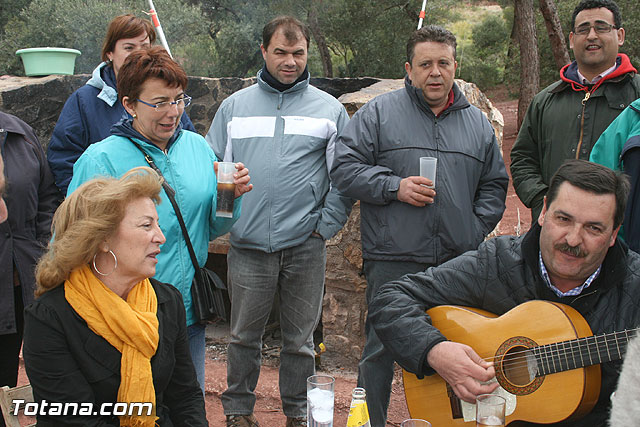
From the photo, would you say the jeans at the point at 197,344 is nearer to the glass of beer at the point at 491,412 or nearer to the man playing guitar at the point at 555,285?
the man playing guitar at the point at 555,285

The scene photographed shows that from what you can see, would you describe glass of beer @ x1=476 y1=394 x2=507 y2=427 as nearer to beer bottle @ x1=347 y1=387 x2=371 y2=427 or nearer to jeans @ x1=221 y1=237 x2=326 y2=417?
beer bottle @ x1=347 y1=387 x2=371 y2=427

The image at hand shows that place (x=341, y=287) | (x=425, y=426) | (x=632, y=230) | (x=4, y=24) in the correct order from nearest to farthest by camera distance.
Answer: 1. (x=425, y=426)
2. (x=632, y=230)
3. (x=341, y=287)
4. (x=4, y=24)

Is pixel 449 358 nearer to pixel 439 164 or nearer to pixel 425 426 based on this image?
pixel 425 426

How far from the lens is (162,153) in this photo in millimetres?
2910

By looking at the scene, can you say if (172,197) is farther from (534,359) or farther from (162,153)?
(534,359)

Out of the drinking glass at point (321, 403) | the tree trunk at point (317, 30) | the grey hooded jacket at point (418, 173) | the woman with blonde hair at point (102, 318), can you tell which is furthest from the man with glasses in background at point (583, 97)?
the tree trunk at point (317, 30)

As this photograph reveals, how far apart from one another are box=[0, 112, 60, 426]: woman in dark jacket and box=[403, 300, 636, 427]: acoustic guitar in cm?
197

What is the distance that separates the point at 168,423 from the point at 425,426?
105 cm

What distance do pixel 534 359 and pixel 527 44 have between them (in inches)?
428

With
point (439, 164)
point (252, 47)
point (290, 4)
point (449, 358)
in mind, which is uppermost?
point (290, 4)

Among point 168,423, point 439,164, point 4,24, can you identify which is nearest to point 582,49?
point 439,164

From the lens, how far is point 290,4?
43.0 feet

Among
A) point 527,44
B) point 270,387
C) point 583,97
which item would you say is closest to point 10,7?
point 527,44

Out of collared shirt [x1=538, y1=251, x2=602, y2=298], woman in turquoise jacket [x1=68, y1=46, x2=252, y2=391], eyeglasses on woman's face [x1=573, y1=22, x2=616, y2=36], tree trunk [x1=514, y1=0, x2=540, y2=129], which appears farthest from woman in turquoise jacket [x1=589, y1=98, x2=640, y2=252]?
tree trunk [x1=514, y1=0, x2=540, y2=129]
